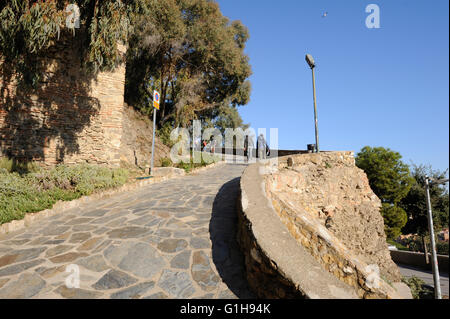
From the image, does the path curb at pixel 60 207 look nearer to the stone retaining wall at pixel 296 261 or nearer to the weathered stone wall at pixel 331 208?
the stone retaining wall at pixel 296 261

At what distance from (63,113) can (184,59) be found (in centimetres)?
1069

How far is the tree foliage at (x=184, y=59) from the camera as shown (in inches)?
540

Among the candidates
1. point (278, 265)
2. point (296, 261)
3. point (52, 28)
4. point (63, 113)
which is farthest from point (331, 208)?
point (63, 113)

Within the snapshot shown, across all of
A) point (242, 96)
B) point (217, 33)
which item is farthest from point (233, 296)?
point (242, 96)

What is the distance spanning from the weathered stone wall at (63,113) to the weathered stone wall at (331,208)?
748cm

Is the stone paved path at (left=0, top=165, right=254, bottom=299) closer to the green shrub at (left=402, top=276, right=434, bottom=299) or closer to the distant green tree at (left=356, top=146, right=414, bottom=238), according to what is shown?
the green shrub at (left=402, top=276, right=434, bottom=299)

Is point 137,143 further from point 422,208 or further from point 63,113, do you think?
point 422,208

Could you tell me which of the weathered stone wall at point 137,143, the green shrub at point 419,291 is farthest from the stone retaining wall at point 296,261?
the green shrub at point 419,291

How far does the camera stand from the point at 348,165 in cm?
946

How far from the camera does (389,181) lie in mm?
20766

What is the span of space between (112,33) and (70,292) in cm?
714

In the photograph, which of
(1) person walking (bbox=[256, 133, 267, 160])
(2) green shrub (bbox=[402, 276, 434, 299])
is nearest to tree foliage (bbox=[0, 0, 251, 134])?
(1) person walking (bbox=[256, 133, 267, 160])

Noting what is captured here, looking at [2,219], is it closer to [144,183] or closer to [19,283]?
[19,283]

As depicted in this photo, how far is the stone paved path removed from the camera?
272cm
